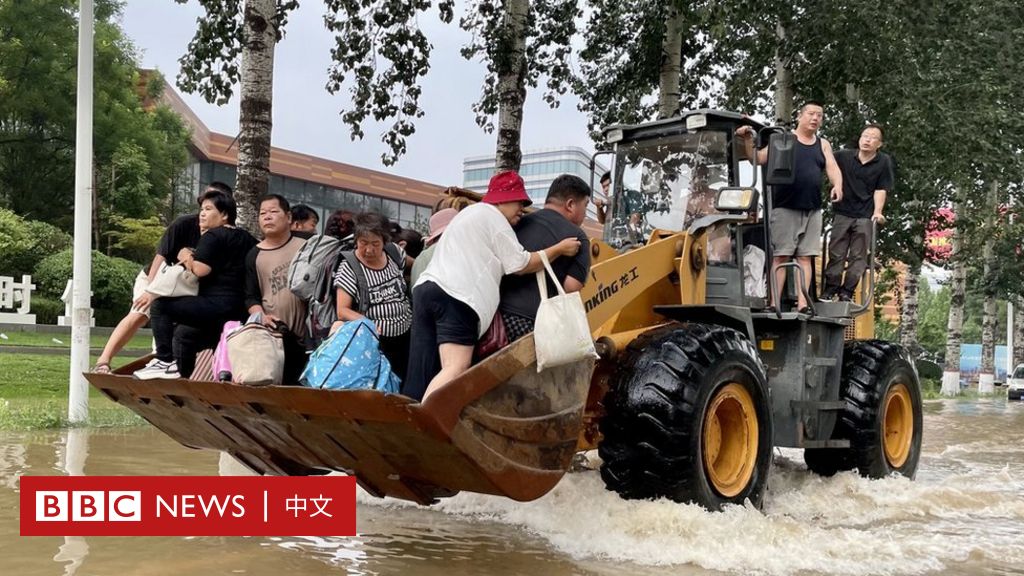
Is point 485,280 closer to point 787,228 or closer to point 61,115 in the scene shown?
point 787,228

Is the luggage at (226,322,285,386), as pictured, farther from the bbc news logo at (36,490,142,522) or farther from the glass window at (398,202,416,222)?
the glass window at (398,202,416,222)

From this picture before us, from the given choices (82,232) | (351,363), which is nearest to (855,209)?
(351,363)

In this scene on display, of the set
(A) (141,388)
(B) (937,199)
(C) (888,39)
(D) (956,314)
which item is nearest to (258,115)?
(A) (141,388)

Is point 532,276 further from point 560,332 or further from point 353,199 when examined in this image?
point 353,199

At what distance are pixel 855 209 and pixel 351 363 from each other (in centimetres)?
550

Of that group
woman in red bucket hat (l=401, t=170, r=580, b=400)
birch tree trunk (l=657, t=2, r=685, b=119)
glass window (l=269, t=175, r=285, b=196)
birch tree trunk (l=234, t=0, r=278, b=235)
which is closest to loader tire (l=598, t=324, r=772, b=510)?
woman in red bucket hat (l=401, t=170, r=580, b=400)

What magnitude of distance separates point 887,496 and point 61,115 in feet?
122

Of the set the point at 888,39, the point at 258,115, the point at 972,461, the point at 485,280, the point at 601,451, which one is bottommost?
the point at 972,461

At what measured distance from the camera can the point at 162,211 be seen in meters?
41.3

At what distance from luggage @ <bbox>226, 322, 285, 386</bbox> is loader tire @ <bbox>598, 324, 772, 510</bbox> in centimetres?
194

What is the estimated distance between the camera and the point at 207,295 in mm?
6617

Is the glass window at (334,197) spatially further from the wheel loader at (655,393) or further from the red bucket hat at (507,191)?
the red bucket hat at (507,191)

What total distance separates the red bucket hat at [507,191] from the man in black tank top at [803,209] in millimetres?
3201

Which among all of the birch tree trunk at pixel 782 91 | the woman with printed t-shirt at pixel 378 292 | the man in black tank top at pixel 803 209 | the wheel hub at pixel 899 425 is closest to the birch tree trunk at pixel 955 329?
the birch tree trunk at pixel 782 91
